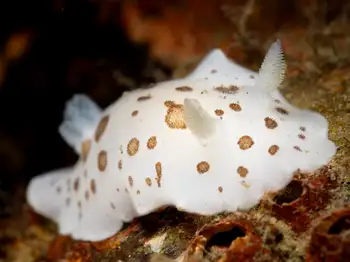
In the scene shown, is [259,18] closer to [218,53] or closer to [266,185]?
[218,53]

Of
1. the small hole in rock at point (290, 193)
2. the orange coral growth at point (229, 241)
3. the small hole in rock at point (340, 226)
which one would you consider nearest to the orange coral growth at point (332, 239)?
the small hole in rock at point (340, 226)

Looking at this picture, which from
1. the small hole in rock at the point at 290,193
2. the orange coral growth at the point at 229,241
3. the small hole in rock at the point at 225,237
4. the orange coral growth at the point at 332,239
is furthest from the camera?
the small hole in rock at the point at 290,193

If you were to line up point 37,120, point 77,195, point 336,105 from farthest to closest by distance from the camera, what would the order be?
point 37,120 → point 77,195 → point 336,105

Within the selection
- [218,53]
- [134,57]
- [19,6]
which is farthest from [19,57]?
[218,53]

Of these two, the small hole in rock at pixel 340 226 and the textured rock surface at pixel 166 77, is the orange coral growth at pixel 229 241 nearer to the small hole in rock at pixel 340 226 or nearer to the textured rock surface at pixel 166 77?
the textured rock surface at pixel 166 77

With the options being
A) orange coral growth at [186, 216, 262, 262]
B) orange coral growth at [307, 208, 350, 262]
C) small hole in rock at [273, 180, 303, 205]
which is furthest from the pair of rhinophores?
orange coral growth at [307, 208, 350, 262]

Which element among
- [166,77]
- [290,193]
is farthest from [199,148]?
[166,77]
